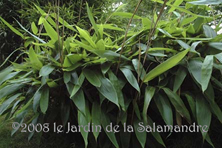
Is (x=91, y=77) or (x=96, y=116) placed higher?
(x=91, y=77)

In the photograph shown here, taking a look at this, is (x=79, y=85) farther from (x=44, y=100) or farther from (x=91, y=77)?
(x=44, y=100)

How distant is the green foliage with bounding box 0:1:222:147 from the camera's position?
907 millimetres

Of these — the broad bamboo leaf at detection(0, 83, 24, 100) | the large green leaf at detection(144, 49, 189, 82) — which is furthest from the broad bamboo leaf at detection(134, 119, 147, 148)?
the broad bamboo leaf at detection(0, 83, 24, 100)

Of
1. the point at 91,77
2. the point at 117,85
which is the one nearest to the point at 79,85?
the point at 91,77

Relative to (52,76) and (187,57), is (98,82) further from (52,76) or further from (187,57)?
(187,57)

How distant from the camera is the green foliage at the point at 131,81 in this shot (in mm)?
907

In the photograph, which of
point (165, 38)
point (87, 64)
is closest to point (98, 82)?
point (87, 64)

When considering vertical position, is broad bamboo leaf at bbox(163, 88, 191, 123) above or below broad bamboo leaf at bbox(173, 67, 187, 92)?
below

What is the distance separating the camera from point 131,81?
92 centimetres

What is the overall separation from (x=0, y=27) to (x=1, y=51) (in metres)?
0.25

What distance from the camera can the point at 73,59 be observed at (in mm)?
988

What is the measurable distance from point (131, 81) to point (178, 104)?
0.22 m

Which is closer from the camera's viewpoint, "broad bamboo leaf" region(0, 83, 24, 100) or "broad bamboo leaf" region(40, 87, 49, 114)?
"broad bamboo leaf" region(40, 87, 49, 114)

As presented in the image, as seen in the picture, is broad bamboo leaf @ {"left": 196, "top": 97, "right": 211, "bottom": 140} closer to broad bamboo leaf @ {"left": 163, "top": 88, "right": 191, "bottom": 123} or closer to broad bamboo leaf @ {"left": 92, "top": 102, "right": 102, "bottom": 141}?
broad bamboo leaf @ {"left": 163, "top": 88, "right": 191, "bottom": 123}
